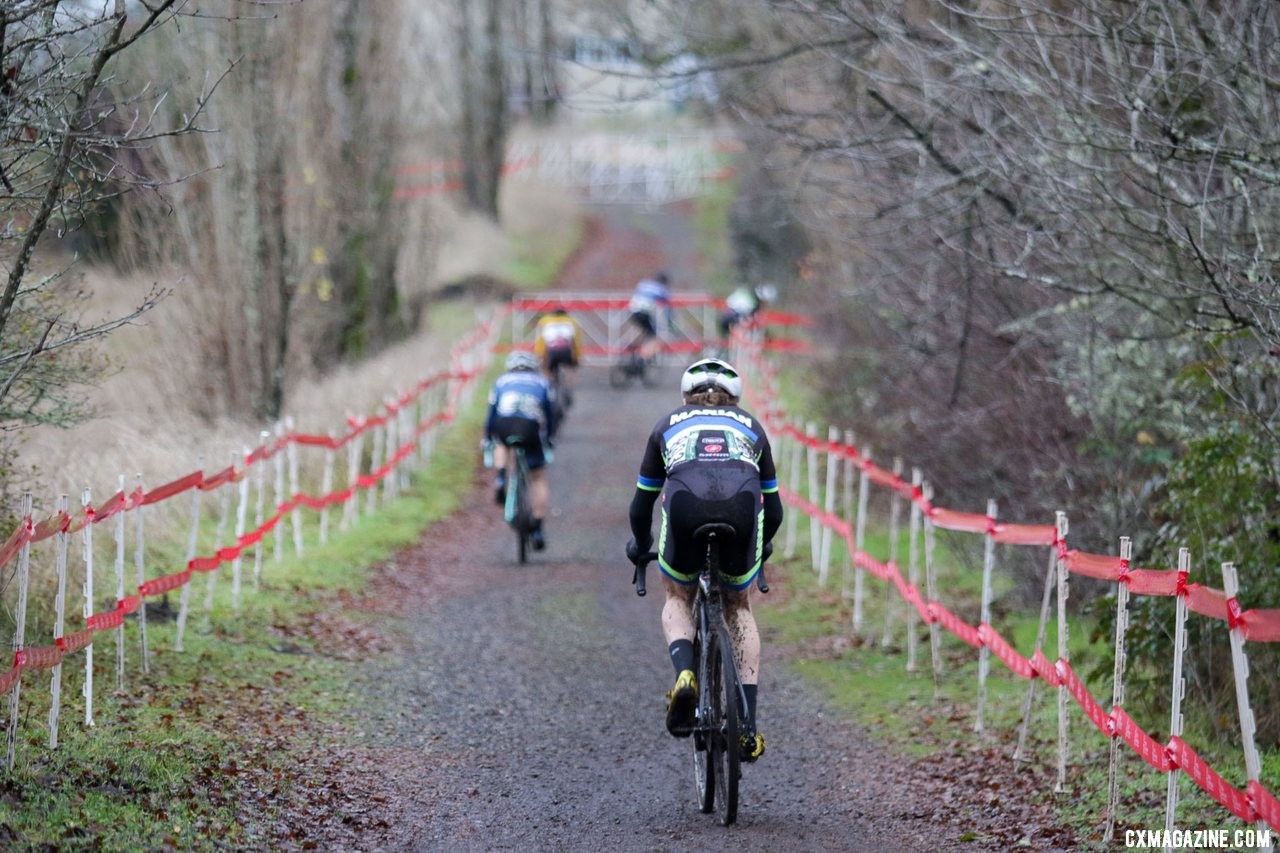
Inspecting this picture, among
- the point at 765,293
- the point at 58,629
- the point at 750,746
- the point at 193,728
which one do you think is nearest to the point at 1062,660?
the point at 750,746

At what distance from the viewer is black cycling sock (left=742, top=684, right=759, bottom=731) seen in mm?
7230

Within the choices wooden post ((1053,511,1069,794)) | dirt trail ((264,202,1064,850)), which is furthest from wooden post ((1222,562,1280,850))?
wooden post ((1053,511,1069,794))

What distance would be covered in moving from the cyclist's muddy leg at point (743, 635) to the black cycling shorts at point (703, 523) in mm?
93

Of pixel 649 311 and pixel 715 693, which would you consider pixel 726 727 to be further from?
pixel 649 311

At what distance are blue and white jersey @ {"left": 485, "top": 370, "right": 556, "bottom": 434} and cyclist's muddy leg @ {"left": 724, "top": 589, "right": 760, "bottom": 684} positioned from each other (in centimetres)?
754

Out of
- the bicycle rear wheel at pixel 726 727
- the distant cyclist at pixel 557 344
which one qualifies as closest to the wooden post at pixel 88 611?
the bicycle rear wheel at pixel 726 727

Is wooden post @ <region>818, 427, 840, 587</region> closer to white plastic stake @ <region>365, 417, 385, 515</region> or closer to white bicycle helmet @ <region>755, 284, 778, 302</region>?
white plastic stake @ <region>365, 417, 385, 515</region>

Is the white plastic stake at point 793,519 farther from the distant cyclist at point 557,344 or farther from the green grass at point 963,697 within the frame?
the distant cyclist at point 557,344

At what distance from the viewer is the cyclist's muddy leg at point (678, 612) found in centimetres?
761

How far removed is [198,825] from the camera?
22.0 feet

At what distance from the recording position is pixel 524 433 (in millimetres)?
14953

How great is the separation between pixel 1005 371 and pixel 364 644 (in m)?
6.42

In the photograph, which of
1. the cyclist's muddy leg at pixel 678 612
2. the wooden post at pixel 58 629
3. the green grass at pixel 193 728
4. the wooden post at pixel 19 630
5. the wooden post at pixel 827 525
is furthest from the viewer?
the wooden post at pixel 827 525

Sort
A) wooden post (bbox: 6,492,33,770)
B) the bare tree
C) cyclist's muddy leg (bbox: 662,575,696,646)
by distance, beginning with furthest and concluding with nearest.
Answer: cyclist's muddy leg (bbox: 662,575,696,646)
the bare tree
wooden post (bbox: 6,492,33,770)
